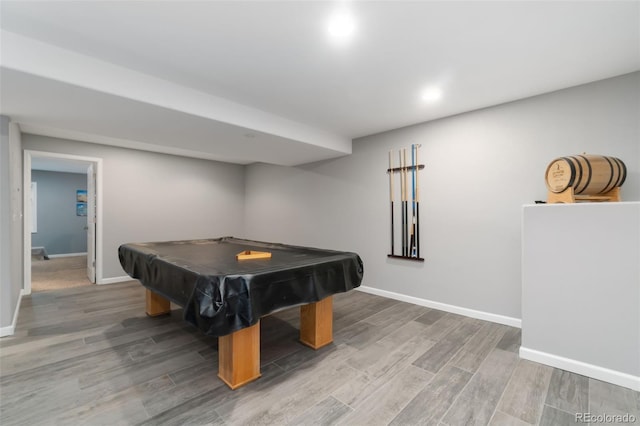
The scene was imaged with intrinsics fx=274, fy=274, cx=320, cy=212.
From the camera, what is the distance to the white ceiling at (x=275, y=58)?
5.45 feet

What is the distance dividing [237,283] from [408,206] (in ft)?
8.88

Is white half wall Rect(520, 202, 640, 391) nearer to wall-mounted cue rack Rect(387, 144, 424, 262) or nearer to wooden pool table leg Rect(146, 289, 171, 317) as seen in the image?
wall-mounted cue rack Rect(387, 144, 424, 262)

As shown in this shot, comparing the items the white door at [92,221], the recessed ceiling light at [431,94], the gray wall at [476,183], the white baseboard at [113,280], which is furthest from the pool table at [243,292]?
the white door at [92,221]

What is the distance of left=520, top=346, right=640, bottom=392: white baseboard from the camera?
75.4 inches

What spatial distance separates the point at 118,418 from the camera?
5.22 feet

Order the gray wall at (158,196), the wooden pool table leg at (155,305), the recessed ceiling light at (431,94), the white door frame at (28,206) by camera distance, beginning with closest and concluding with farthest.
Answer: the recessed ceiling light at (431,94) → the wooden pool table leg at (155,305) → the white door frame at (28,206) → the gray wall at (158,196)

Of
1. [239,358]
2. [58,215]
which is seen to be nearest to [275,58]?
[239,358]

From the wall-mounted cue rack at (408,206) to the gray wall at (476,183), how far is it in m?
0.09

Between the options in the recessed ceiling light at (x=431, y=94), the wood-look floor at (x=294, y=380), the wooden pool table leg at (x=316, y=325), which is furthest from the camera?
the recessed ceiling light at (x=431, y=94)

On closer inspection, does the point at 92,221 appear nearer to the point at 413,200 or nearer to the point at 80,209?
the point at 80,209

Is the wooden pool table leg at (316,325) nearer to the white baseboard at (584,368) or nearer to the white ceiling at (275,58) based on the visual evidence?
the white baseboard at (584,368)

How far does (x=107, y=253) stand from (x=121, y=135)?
2502 mm

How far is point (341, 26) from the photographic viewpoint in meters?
1.78

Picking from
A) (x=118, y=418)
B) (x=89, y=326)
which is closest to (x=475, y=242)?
(x=118, y=418)
